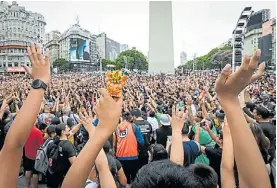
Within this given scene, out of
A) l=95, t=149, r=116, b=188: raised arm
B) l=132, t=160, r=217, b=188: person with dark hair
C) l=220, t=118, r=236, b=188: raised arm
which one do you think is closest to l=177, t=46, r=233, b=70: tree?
l=220, t=118, r=236, b=188: raised arm

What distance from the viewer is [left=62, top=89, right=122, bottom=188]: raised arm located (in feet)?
4.34

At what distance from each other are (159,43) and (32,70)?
29.9m

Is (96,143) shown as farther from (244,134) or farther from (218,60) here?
(218,60)

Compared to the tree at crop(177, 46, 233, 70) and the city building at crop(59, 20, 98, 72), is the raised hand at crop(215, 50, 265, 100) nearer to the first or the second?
the tree at crop(177, 46, 233, 70)

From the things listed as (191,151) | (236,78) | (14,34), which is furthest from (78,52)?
(236,78)

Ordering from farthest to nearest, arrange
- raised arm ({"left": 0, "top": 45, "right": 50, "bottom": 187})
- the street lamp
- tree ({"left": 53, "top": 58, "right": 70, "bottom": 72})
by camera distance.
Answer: tree ({"left": 53, "top": 58, "right": 70, "bottom": 72}) → the street lamp → raised arm ({"left": 0, "top": 45, "right": 50, "bottom": 187})

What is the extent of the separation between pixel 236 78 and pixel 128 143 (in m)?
3.19

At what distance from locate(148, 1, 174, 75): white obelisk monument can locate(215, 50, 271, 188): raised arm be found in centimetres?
2940

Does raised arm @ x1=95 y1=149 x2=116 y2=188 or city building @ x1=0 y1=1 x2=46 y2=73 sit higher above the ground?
city building @ x1=0 y1=1 x2=46 y2=73

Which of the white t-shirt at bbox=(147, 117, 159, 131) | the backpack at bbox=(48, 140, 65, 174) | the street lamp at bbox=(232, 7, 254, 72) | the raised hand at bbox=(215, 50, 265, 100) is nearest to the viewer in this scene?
the raised hand at bbox=(215, 50, 265, 100)

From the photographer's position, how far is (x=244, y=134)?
3.96 feet

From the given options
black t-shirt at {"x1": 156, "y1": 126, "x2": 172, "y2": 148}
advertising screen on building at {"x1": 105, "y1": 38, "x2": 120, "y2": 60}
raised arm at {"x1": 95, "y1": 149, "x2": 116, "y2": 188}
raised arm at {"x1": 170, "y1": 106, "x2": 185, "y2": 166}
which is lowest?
black t-shirt at {"x1": 156, "y1": 126, "x2": 172, "y2": 148}

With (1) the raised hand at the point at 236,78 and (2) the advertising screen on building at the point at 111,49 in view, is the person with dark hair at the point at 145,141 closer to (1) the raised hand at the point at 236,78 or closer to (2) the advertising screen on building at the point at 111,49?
(1) the raised hand at the point at 236,78

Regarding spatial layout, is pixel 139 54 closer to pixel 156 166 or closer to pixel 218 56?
pixel 218 56
